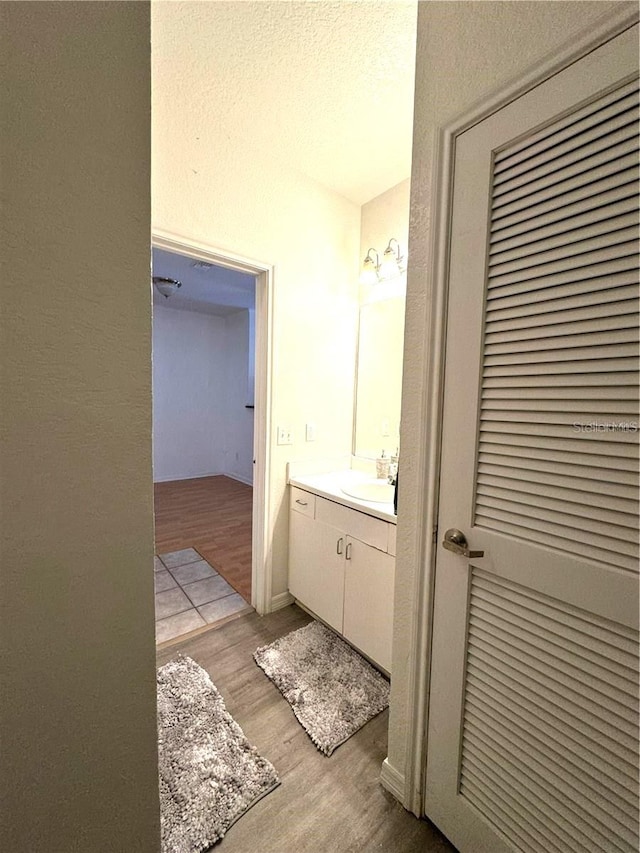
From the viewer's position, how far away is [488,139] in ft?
2.83

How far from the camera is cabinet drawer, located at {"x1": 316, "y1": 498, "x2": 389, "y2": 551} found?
1570mm

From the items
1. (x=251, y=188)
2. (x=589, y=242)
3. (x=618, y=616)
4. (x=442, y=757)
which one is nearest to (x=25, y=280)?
(x=589, y=242)

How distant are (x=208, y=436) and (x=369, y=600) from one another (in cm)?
441

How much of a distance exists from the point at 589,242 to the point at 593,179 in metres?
0.13

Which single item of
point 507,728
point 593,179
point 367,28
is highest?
point 367,28

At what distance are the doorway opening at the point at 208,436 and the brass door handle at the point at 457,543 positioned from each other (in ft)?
4.13

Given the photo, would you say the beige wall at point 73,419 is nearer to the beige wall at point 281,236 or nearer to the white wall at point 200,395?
the beige wall at point 281,236

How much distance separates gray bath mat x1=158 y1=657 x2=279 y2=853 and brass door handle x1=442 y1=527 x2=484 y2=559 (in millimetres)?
1047

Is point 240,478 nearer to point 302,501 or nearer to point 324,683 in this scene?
point 302,501

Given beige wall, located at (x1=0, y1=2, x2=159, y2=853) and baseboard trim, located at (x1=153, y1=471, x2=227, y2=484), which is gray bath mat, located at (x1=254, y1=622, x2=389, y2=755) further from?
baseboard trim, located at (x1=153, y1=471, x2=227, y2=484)

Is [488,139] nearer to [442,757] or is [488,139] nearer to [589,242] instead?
[589,242]

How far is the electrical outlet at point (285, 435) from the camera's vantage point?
206cm

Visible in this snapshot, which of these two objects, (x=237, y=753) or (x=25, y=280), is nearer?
(x=25, y=280)

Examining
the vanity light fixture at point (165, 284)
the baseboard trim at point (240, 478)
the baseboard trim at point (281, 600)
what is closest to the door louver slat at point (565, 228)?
the baseboard trim at point (281, 600)
